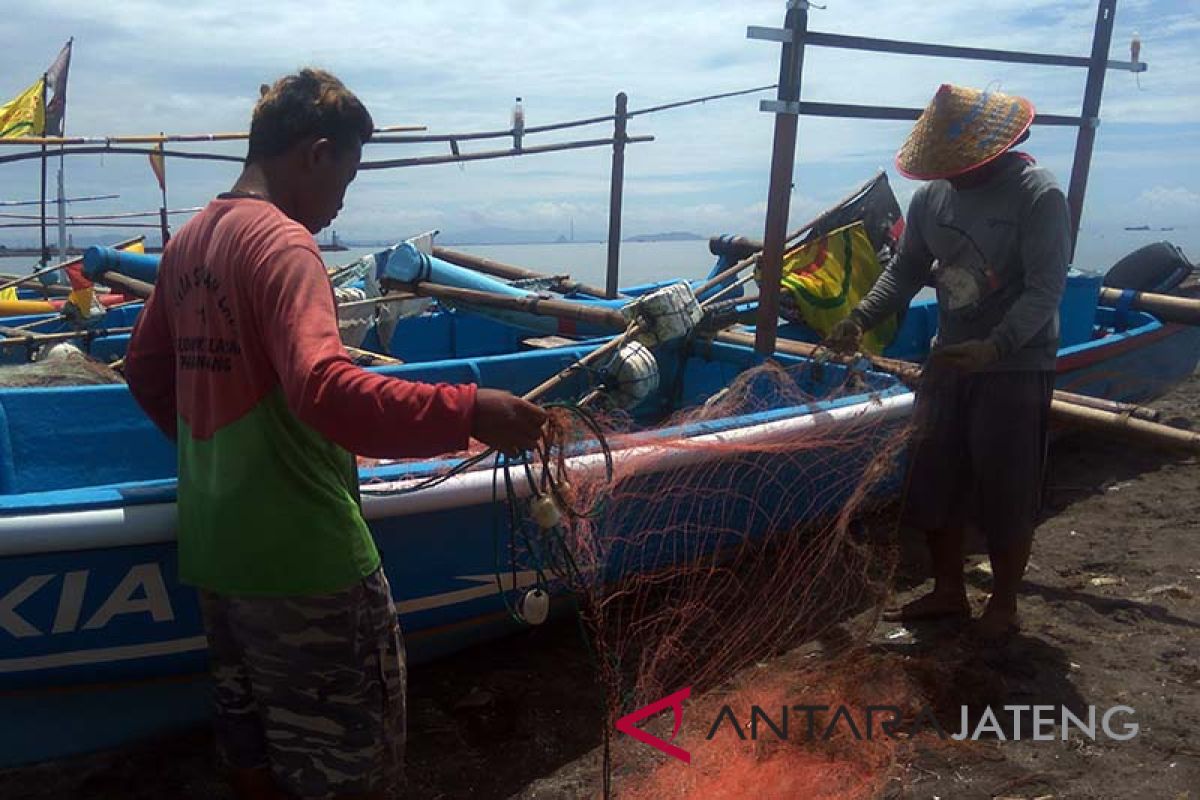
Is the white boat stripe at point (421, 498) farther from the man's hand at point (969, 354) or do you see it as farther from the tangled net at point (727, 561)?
the man's hand at point (969, 354)

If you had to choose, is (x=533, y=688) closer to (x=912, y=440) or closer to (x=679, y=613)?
(x=679, y=613)

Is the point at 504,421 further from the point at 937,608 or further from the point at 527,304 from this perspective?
the point at 527,304

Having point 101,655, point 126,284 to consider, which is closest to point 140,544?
point 101,655

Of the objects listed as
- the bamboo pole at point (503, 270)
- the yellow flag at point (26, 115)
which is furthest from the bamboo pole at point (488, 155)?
the yellow flag at point (26, 115)

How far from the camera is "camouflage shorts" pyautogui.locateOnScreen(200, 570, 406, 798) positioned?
2180 mm

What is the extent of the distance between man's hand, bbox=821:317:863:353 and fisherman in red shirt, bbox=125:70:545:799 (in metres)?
2.95

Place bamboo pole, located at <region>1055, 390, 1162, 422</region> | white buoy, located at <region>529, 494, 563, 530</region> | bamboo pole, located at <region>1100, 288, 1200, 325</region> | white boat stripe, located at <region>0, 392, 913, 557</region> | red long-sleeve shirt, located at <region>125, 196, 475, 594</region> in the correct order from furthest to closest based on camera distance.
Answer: bamboo pole, located at <region>1100, 288, 1200, 325</region> → bamboo pole, located at <region>1055, 390, 1162, 422</region> → white boat stripe, located at <region>0, 392, 913, 557</region> → white buoy, located at <region>529, 494, 563, 530</region> → red long-sleeve shirt, located at <region>125, 196, 475, 594</region>

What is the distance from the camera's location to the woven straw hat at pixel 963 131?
12.3 ft

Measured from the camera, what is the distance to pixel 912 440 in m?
4.39

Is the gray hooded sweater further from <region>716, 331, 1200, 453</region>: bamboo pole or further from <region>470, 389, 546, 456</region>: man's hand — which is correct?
<region>470, 389, 546, 456</region>: man's hand

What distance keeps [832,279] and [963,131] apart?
2.58 m

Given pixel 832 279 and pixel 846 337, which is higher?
pixel 832 279

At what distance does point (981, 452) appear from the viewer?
4012mm

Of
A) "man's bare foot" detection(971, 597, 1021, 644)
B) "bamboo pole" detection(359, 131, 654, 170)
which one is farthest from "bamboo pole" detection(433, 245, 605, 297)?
"man's bare foot" detection(971, 597, 1021, 644)
